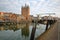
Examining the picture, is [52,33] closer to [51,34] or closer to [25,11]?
[51,34]

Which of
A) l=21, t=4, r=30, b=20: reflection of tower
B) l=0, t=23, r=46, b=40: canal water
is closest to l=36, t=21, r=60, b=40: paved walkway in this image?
l=0, t=23, r=46, b=40: canal water

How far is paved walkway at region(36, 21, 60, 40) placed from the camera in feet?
7.72

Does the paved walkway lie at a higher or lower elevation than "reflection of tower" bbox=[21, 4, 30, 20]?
lower

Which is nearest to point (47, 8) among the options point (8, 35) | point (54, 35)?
point (54, 35)

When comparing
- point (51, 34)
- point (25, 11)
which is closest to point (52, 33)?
point (51, 34)

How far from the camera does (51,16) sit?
8.45ft

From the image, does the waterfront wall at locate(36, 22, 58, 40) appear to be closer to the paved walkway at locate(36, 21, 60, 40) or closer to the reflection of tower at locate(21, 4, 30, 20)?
the paved walkway at locate(36, 21, 60, 40)

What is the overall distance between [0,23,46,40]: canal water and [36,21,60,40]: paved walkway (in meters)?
0.15

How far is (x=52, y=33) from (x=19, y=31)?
70 centimetres

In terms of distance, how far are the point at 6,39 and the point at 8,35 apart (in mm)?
95

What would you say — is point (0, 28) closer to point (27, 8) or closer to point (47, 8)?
point (27, 8)

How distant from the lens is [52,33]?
7.94ft

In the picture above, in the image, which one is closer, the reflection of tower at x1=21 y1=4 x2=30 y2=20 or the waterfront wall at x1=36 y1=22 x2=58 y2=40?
the waterfront wall at x1=36 y1=22 x2=58 y2=40

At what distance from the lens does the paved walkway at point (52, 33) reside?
7.72 ft
